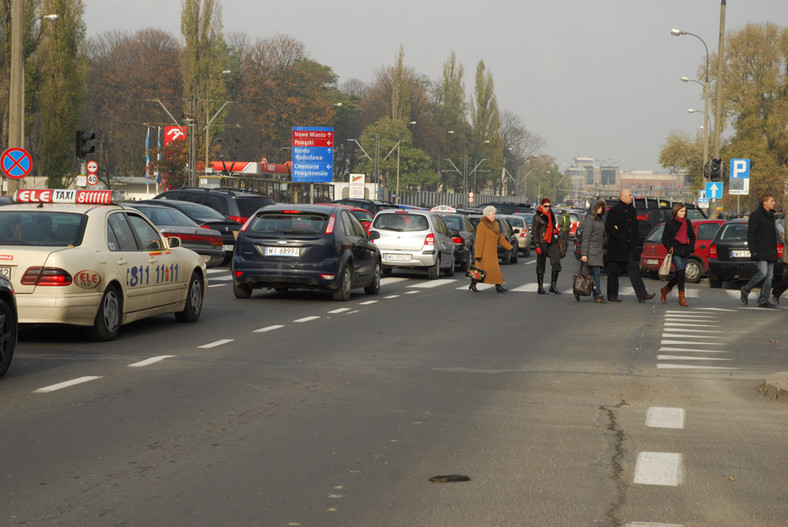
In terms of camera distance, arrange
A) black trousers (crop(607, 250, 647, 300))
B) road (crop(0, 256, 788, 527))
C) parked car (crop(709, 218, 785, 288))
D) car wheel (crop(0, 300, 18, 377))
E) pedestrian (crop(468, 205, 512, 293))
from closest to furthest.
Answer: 1. road (crop(0, 256, 788, 527))
2. car wheel (crop(0, 300, 18, 377))
3. black trousers (crop(607, 250, 647, 300))
4. pedestrian (crop(468, 205, 512, 293))
5. parked car (crop(709, 218, 785, 288))

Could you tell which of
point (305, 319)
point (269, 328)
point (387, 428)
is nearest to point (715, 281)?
point (305, 319)

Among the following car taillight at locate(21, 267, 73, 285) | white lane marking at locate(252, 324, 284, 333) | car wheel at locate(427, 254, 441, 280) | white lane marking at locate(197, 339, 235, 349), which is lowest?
car wheel at locate(427, 254, 441, 280)

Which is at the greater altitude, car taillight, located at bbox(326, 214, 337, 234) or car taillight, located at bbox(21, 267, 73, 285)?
car taillight, located at bbox(326, 214, 337, 234)

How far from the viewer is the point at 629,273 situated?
20.5 metres

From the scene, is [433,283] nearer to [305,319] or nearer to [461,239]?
[461,239]

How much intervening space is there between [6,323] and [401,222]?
18.3 meters

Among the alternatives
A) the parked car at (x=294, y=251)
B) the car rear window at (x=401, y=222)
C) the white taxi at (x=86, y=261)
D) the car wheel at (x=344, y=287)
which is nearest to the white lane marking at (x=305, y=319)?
the white taxi at (x=86, y=261)

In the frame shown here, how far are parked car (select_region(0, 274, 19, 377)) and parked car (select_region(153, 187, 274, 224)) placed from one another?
21.7 metres

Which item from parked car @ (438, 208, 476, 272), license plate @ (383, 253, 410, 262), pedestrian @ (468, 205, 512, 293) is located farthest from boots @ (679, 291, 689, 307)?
parked car @ (438, 208, 476, 272)

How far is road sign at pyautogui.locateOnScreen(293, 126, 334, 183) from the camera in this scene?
2736 inches

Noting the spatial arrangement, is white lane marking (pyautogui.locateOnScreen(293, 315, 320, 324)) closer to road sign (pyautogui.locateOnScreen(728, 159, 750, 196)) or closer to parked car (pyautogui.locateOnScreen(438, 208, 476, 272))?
parked car (pyautogui.locateOnScreen(438, 208, 476, 272))

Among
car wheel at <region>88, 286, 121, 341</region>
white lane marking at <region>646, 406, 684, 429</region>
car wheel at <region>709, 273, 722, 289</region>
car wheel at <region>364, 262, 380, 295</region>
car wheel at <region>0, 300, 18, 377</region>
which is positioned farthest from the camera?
car wheel at <region>709, 273, 722, 289</region>

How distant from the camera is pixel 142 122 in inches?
3762

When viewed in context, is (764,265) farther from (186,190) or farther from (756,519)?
(186,190)
